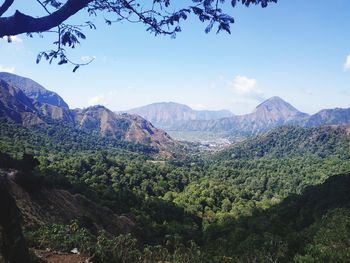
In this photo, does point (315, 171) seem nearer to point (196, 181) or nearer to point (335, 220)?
point (196, 181)

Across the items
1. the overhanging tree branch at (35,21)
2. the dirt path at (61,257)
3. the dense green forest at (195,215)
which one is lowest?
the dense green forest at (195,215)

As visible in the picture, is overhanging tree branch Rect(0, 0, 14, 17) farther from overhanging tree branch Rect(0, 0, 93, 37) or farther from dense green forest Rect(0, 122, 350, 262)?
dense green forest Rect(0, 122, 350, 262)

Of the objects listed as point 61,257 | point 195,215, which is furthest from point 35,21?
point 195,215


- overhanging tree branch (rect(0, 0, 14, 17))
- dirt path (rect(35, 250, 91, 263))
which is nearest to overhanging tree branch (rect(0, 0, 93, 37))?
overhanging tree branch (rect(0, 0, 14, 17))

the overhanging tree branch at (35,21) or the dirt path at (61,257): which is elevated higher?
the overhanging tree branch at (35,21)

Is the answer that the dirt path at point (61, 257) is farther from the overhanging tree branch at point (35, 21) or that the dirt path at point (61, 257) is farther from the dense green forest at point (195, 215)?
the overhanging tree branch at point (35, 21)

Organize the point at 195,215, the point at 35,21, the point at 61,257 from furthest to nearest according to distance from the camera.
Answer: the point at 195,215 < the point at 61,257 < the point at 35,21

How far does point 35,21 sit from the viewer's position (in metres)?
9.98

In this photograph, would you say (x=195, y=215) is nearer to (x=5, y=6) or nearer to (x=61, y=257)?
(x=61, y=257)

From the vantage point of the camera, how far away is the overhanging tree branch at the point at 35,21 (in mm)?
9852

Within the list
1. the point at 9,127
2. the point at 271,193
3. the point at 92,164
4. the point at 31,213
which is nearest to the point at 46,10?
the point at 31,213

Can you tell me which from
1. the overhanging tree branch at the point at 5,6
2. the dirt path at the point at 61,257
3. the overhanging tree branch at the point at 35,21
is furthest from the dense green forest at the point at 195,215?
the overhanging tree branch at the point at 5,6

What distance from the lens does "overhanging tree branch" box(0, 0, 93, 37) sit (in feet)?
32.3

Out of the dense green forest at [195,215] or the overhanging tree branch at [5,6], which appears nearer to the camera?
the overhanging tree branch at [5,6]
